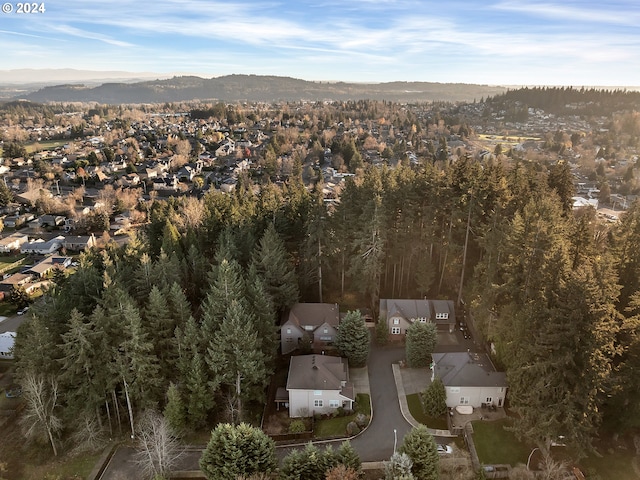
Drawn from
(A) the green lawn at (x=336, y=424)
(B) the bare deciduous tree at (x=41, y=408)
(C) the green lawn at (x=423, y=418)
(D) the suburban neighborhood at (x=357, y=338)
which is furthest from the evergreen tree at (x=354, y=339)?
(B) the bare deciduous tree at (x=41, y=408)

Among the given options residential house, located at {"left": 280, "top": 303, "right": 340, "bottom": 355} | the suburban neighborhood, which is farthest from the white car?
residential house, located at {"left": 280, "top": 303, "right": 340, "bottom": 355}

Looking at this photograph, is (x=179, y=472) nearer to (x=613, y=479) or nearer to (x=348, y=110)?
(x=613, y=479)

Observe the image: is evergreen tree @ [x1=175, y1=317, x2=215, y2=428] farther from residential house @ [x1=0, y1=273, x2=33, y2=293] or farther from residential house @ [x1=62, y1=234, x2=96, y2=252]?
residential house @ [x1=62, y1=234, x2=96, y2=252]

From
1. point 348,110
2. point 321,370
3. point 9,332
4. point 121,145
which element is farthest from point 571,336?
point 348,110

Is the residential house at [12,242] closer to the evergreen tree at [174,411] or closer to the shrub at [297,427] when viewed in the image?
the evergreen tree at [174,411]

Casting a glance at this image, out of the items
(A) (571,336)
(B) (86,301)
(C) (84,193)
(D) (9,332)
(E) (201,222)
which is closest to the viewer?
(A) (571,336)
